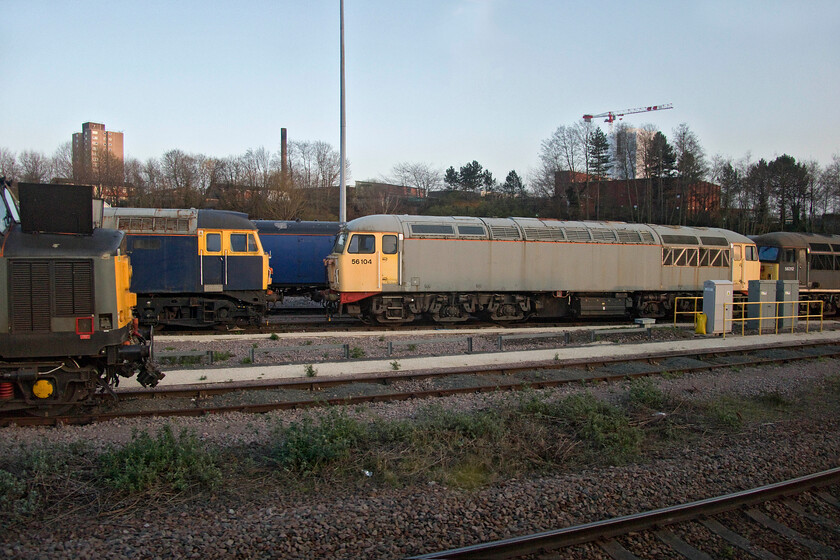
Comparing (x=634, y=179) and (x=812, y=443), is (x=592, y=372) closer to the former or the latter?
(x=812, y=443)

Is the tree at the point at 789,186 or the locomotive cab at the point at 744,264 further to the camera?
the tree at the point at 789,186

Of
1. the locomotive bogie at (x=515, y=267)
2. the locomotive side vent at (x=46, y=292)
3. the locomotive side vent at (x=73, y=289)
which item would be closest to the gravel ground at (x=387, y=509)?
the locomotive side vent at (x=46, y=292)

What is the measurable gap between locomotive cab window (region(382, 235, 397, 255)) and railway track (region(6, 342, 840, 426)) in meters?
6.82

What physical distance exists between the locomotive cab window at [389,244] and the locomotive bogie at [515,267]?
0.03 meters

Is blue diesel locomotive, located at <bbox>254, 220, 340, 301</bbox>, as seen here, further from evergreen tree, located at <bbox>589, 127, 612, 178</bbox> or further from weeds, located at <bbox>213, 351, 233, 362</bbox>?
evergreen tree, located at <bbox>589, 127, 612, 178</bbox>

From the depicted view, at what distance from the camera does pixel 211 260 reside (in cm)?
1717

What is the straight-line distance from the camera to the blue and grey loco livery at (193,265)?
1670cm

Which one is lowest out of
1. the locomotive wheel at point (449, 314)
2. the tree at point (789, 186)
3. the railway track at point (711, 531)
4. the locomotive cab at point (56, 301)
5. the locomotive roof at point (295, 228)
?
the railway track at point (711, 531)

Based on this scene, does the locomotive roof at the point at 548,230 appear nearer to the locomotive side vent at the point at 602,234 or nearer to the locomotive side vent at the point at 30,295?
the locomotive side vent at the point at 602,234

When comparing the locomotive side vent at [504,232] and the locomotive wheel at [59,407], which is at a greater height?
the locomotive side vent at [504,232]

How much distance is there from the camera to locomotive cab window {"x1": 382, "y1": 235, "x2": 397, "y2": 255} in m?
18.2

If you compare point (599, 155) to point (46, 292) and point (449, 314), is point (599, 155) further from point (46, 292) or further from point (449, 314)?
point (46, 292)

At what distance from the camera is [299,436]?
6695 millimetres

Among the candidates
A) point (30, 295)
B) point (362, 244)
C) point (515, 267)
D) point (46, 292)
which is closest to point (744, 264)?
point (515, 267)
